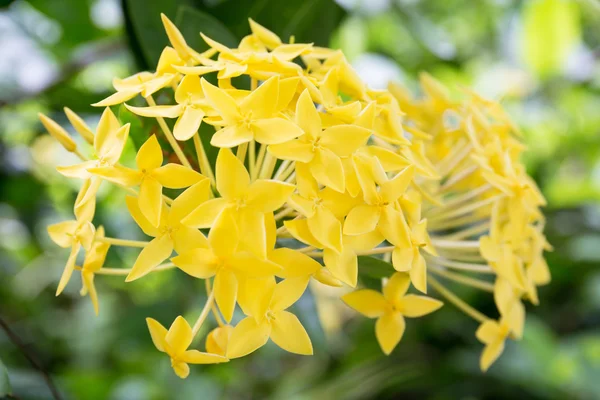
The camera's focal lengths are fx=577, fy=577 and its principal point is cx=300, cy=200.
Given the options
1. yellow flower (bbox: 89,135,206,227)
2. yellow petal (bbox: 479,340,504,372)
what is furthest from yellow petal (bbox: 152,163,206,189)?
yellow petal (bbox: 479,340,504,372)

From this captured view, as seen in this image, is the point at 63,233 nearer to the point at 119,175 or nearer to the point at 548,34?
the point at 119,175

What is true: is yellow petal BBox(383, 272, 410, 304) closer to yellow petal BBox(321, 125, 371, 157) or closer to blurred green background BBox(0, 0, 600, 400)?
yellow petal BBox(321, 125, 371, 157)

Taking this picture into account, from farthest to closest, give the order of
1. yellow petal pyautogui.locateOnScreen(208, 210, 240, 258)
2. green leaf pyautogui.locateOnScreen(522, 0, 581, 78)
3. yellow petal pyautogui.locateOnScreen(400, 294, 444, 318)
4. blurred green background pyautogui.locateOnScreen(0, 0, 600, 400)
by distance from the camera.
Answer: green leaf pyautogui.locateOnScreen(522, 0, 581, 78), blurred green background pyautogui.locateOnScreen(0, 0, 600, 400), yellow petal pyautogui.locateOnScreen(400, 294, 444, 318), yellow petal pyautogui.locateOnScreen(208, 210, 240, 258)

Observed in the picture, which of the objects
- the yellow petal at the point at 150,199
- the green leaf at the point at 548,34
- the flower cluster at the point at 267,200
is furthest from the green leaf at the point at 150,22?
the green leaf at the point at 548,34

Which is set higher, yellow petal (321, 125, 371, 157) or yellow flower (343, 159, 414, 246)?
yellow petal (321, 125, 371, 157)

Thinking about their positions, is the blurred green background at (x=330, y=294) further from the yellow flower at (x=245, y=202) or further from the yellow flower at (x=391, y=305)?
the yellow flower at (x=245, y=202)

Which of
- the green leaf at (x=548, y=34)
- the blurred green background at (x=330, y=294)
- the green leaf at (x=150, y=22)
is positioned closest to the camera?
the green leaf at (x=150, y=22)

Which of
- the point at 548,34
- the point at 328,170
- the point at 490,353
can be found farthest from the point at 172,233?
the point at 548,34

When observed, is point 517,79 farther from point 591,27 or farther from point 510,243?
point 510,243
